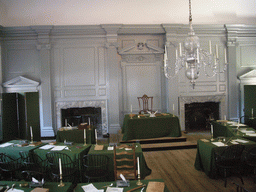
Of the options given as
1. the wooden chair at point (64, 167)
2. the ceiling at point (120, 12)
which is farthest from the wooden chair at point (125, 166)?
the ceiling at point (120, 12)

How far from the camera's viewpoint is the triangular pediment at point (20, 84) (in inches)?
332

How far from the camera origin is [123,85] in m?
9.00

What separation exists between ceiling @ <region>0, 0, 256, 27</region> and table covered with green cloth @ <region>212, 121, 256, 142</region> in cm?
497

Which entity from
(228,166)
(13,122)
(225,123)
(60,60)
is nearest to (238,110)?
(225,123)

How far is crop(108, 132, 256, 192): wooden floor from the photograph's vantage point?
13.3ft

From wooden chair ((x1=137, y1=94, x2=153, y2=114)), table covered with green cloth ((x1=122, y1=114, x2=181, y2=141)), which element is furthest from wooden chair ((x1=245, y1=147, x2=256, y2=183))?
wooden chair ((x1=137, y1=94, x2=153, y2=114))

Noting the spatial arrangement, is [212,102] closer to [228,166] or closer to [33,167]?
[228,166]

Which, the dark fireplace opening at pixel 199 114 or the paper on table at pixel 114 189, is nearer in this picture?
the paper on table at pixel 114 189

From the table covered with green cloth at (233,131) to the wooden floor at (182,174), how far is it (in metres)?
1.15

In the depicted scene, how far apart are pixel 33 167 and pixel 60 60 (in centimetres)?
539

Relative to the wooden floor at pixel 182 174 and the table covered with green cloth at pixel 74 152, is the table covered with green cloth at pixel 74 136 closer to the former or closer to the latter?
the table covered with green cloth at pixel 74 152

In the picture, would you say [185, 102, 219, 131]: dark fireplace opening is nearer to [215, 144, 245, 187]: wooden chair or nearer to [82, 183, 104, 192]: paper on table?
[215, 144, 245, 187]: wooden chair

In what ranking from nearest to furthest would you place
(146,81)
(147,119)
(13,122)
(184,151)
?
1. (184,151)
2. (147,119)
3. (13,122)
4. (146,81)

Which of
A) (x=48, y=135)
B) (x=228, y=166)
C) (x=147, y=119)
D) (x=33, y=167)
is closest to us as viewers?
(x=228, y=166)
